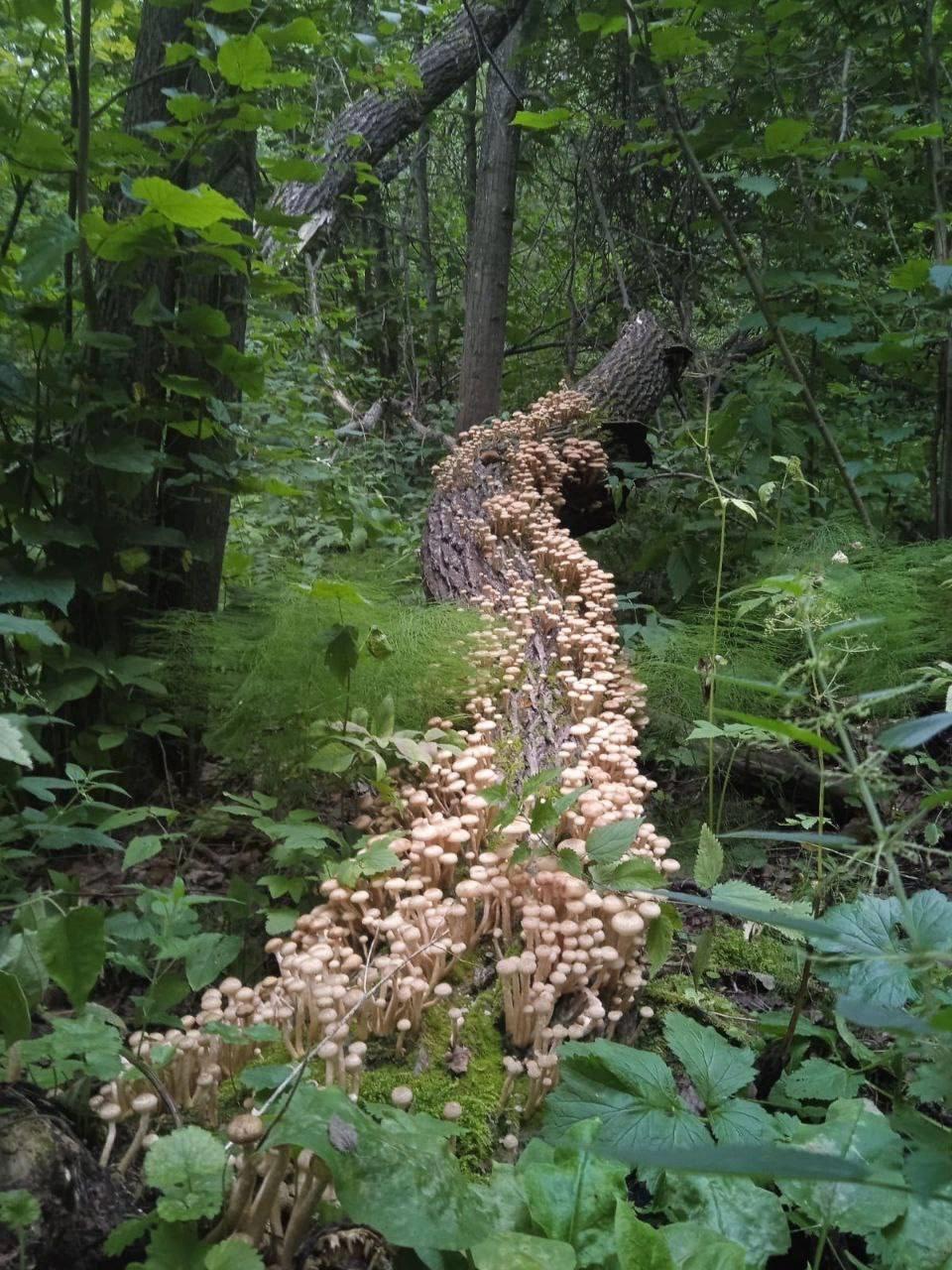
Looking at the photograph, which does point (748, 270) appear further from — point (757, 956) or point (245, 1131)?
point (245, 1131)

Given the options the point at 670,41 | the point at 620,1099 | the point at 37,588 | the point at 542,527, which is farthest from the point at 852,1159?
the point at 670,41

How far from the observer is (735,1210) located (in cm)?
159

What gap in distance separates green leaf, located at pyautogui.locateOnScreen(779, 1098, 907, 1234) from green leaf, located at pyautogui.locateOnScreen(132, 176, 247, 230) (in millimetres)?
2663

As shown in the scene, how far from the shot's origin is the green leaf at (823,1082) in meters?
1.90

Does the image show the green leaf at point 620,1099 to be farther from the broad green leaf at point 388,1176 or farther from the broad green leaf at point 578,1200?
the broad green leaf at point 388,1176

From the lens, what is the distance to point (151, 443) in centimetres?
335

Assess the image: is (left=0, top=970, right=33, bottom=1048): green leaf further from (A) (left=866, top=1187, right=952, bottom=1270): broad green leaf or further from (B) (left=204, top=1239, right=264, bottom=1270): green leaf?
(A) (left=866, top=1187, right=952, bottom=1270): broad green leaf

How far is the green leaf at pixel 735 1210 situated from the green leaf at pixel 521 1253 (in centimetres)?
32

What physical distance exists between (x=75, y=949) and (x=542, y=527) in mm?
3891

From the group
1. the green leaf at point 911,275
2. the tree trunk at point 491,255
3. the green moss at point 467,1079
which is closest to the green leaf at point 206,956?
the green moss at point 467,1079

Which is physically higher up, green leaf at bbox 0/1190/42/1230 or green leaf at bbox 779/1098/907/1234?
green leaf at bbox 0/1190/42/1230

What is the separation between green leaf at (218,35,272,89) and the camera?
2.59 m

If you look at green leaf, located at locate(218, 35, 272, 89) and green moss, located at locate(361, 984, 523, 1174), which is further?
green leaf, located at locate(218, 35, 272, 89)

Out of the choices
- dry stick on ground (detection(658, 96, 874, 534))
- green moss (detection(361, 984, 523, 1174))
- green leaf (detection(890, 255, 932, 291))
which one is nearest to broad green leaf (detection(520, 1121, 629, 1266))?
green moss (detection(361, 984, 523, 1174))
